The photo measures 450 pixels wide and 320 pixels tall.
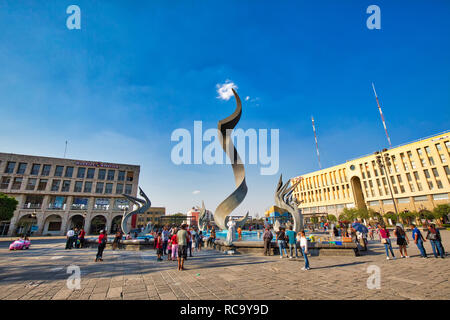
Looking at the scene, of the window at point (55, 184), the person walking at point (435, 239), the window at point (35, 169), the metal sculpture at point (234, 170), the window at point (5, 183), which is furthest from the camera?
the window at point (55, 184)

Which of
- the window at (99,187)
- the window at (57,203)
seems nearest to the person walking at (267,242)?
the window at (99,187)

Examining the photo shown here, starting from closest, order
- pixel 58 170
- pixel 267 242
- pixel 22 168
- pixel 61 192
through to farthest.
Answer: pixel 267 242, pixel 22 168, pixel 61 192, pixel 58 170

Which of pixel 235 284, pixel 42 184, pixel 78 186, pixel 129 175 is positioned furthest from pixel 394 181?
pixel 42 184

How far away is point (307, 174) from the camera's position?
7475cm

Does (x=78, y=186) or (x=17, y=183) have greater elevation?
(x=17, y=183)

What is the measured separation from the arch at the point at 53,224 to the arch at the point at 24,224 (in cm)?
172

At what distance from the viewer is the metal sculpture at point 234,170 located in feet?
50.2

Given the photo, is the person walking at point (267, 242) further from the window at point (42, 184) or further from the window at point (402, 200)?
the window at point (402, 200)

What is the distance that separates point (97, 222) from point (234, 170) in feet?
123

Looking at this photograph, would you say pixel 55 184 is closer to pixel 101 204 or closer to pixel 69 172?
pixel 69 172

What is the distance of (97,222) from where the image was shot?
39844 millimetres
